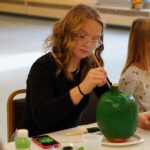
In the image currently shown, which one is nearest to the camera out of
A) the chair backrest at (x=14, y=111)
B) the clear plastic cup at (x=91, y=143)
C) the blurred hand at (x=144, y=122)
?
the clear plastic cup at (x=91, y=143)

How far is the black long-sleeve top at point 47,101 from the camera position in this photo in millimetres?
1573

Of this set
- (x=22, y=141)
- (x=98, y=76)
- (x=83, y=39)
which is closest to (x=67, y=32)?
(x=83, y=39)

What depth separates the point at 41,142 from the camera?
1.41 metres

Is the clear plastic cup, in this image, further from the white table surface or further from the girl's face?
the girl's face

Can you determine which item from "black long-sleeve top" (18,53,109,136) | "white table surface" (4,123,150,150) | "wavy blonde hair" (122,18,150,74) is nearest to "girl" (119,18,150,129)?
"wavy blonde hair" (122,18,150,74)

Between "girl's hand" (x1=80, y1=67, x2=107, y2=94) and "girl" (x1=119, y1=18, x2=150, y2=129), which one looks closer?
"girl's hand" (x1=80, y1=67, x2=107, y2=94)

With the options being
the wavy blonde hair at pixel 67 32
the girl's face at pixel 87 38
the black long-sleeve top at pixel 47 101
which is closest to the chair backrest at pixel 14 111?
the black long-sleeve top at pixel 47 101

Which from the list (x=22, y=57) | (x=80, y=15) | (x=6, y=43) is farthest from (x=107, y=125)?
(x=6, y=43)

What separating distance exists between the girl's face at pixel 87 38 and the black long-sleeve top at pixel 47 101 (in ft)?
0.47

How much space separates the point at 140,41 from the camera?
6.30 feet

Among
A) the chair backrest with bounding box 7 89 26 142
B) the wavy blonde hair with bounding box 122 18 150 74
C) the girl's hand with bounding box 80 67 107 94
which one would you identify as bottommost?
the chair backrest with bounding box 7 89 26 142

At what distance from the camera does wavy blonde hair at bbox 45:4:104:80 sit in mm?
1671

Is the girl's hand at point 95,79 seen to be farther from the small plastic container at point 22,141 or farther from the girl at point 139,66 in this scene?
the girl at point 139,66

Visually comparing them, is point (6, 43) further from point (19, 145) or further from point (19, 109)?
point (19, 145)
